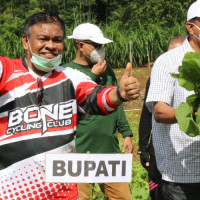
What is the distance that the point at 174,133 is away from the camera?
2199 millimetres

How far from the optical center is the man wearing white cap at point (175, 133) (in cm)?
214

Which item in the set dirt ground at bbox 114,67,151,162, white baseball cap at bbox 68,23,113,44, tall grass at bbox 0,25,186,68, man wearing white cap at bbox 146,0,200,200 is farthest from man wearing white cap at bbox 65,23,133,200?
tall grass at bbox 0,25,186,68

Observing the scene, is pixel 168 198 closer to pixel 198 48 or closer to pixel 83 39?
pixel 198 48

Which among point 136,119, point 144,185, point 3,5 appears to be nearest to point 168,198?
point 144,185

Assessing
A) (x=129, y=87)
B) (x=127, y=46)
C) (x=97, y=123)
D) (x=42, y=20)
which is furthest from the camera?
(x=127, y=46)

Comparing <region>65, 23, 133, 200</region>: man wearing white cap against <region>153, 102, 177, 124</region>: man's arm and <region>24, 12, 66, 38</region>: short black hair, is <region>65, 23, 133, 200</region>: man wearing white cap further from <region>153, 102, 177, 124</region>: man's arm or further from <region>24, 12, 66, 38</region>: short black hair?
<region>24, 12, 66, 38</region>: short black hair

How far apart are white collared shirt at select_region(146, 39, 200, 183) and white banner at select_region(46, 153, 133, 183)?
51 cm

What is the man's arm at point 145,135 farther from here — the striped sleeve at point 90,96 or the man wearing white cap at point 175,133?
the striped sleeve at point 90,96

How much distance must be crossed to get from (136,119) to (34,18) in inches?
221

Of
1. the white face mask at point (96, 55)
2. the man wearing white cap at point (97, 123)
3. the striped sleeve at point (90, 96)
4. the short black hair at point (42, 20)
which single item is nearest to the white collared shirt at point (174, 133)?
Answer: the striped sleeve at point (90, 96)

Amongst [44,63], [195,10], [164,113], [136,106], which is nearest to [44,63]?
[44,63]

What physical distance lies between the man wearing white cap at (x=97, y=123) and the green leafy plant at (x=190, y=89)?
1179 millimetres

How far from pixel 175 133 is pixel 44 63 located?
90 cm

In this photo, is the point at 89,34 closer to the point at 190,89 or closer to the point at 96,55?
the point at 96,55
